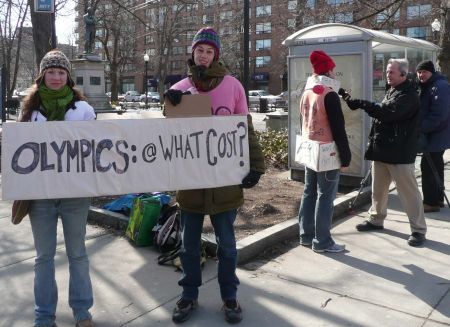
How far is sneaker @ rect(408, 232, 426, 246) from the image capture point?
16.1ft

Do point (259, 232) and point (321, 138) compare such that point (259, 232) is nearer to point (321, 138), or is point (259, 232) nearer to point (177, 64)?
point (321, 138)

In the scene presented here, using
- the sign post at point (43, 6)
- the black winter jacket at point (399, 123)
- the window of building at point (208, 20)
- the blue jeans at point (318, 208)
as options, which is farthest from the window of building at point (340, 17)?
the window of building at point (208, 20)

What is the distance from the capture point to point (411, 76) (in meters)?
5.04

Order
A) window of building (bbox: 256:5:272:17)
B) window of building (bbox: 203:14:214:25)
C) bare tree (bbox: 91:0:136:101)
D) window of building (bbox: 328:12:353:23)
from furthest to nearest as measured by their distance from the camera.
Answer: window of building (bbox: 203:14:214:25)
window of building (bbox: 256:5:272:17)
bare tree (bbox: 91:0:136:101)
window of building (bbox: 328:12:353:23)

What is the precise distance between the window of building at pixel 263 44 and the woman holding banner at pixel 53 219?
7066 centimetres

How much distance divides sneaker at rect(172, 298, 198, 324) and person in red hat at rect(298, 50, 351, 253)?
1.74 metres

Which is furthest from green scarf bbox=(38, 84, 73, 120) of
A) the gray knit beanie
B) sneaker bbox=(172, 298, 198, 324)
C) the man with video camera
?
the man with video camera

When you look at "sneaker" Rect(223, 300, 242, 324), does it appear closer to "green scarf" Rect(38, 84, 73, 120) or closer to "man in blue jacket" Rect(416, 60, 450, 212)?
"green scarf" Rect(38, 84, 73, 120)

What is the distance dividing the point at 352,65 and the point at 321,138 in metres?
2.79

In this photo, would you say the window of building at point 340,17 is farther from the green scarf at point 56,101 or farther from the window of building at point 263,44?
the window of building at point 263,44

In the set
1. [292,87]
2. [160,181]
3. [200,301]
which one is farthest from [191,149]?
[292,87]

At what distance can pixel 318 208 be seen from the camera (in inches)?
185

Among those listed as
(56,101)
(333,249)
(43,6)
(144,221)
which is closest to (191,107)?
(56,101)

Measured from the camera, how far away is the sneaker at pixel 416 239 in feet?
16.1
